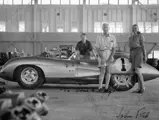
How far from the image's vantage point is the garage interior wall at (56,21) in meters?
33.3

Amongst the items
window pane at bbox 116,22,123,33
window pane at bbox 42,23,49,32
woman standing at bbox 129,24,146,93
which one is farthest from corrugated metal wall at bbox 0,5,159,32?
woman standing at bbox 129,24,146,93

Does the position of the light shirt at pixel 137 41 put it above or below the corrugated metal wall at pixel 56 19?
below

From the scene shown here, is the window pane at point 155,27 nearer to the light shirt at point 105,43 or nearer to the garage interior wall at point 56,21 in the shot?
the garage interior wall at point 56,21

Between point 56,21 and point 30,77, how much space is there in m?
27.0

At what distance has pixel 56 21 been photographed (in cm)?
3453

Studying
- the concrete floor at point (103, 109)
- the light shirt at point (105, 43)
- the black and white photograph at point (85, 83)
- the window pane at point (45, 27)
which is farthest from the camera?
the window pane at point (45, 27)

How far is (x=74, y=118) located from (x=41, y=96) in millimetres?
2501

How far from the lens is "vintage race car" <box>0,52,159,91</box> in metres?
7.96

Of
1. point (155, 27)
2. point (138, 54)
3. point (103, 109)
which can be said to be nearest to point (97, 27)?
point (155, 27)

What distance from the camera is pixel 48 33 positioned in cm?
3356

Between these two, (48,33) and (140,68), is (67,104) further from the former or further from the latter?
(48,33)

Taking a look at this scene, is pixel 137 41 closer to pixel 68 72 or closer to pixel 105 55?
pixel 105 55
